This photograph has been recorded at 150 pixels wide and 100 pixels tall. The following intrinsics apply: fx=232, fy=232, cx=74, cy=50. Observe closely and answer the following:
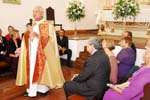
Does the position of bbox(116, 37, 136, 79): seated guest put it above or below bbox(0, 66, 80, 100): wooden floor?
above

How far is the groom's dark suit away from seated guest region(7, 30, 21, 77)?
310cm

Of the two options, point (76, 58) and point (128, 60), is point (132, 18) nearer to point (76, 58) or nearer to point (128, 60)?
point (76, 58)

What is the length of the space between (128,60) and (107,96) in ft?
5.35

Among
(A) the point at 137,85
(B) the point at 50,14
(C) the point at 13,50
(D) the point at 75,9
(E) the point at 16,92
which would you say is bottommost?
(E) the point at 16,92

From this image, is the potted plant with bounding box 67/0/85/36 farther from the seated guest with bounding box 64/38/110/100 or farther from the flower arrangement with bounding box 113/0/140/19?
the seated guest with bounding box 64/38/110/100

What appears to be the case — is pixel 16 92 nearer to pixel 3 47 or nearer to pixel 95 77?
pixel 3 47

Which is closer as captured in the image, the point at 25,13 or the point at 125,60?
the point at 125,60

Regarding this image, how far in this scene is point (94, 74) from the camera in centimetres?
306

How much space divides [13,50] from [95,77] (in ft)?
12.2

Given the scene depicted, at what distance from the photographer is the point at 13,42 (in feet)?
20.4

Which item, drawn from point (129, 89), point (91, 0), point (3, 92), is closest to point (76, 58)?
point (3, 92)

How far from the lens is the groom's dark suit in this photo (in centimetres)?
303

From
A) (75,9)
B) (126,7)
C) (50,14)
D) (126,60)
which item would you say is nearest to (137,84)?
(126,60)

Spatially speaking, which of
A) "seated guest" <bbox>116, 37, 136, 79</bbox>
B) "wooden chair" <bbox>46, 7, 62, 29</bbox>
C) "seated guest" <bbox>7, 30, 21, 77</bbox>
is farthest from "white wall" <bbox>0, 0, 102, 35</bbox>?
"seated guest" <bbox>116, 37, 136, 79</bbox>
